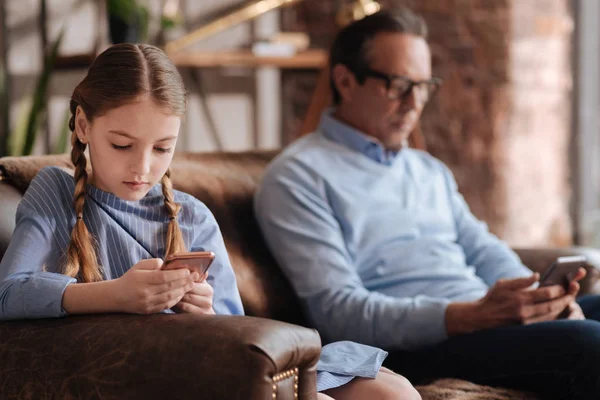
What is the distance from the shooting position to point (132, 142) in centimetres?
143

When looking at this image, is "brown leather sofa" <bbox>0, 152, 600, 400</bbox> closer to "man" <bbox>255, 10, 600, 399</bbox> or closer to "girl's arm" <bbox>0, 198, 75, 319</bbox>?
"girl's arm" <bbox>0, 198, 75, 319</bbox>

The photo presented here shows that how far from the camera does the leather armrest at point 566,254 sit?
232 cm

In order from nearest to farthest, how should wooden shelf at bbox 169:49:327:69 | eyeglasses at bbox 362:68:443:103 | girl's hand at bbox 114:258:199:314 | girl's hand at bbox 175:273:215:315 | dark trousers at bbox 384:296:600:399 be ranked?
girl's hand at bbox 114:258:199:314
girl's hand at bbox 175:273:215:315
dark trousers at bbox 384:296:600:399
eyeglasses at bbox 362:68:443:103
wooden shelf at bbox 169:49:327:69

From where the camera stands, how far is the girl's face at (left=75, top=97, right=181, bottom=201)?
1428 mm

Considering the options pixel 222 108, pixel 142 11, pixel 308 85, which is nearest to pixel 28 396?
pixel 142 11

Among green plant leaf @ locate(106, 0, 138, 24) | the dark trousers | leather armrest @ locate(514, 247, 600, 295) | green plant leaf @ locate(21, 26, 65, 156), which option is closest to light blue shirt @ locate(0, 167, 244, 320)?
the dark trousers

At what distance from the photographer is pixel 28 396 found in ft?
4.53

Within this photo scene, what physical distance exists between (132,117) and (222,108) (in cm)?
292

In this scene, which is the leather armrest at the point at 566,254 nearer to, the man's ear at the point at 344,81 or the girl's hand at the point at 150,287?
the man's ear at the point at 344,81

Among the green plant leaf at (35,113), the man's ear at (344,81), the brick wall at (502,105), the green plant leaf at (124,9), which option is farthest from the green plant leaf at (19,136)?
the brick wall at (502,105)

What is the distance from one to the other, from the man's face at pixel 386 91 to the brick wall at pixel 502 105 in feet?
6.92

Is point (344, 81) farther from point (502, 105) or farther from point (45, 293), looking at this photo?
point (502, 105)

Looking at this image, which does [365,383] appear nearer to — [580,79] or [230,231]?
[230,231]

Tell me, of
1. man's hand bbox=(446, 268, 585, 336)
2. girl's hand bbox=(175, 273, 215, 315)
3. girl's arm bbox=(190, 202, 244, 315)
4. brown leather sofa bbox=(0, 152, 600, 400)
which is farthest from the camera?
man's hand bbox=(446, 268, 585, 336)
